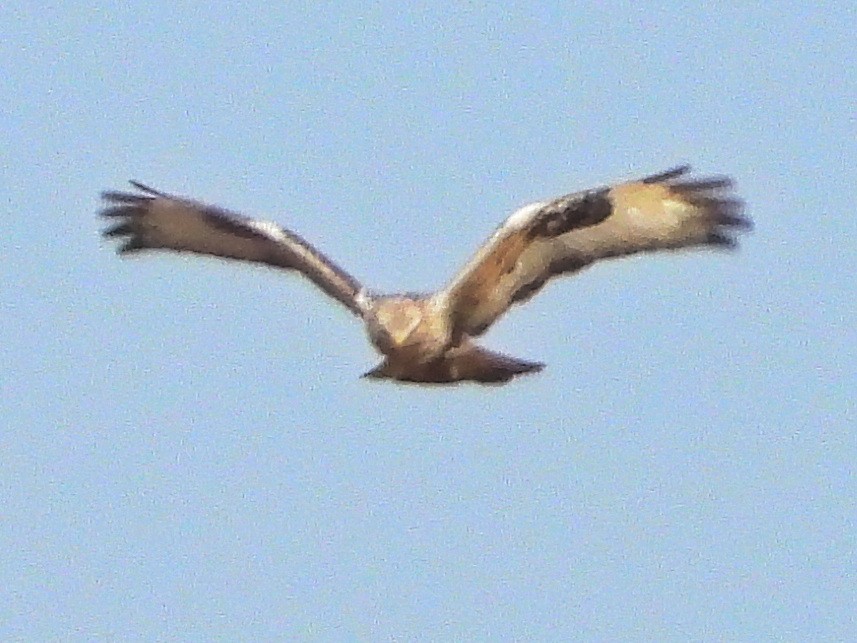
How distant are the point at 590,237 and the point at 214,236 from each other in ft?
8.19

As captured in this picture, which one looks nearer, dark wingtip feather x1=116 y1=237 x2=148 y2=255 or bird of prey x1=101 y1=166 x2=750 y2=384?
bird of prey x1=101 y1=166 x2=750 y2=384

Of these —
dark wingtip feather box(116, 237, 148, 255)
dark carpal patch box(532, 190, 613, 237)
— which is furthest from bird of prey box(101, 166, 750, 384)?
dark wingtip feather box(116, 237, 148, 255)

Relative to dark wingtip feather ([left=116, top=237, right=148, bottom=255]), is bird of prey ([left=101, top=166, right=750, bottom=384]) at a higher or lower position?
lower

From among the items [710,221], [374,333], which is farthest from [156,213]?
[710,221]

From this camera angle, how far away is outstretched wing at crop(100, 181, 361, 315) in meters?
16.6

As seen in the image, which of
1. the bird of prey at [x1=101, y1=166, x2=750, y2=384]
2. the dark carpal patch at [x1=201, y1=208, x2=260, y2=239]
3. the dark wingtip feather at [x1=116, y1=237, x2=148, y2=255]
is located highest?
the dark wingtip feather at [x1=116, y1=237, x2=148, y2=255]

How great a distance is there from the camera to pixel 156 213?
17578 mm

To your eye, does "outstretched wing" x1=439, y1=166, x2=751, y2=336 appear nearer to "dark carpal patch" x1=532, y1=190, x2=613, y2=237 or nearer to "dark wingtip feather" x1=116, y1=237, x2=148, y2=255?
"dark carpal patch" x1=532, y1=190, x2=613, y2=237

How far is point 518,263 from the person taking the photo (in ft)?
52.8

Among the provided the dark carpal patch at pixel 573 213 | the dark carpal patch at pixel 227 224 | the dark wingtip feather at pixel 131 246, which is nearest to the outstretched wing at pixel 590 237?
the dark carpal patch at pixel 573 213

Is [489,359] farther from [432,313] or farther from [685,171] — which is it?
[685,171]

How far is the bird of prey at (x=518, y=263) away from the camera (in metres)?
15.9

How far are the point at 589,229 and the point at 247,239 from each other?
7.34ft

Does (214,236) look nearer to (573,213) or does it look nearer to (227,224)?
(227,224)
